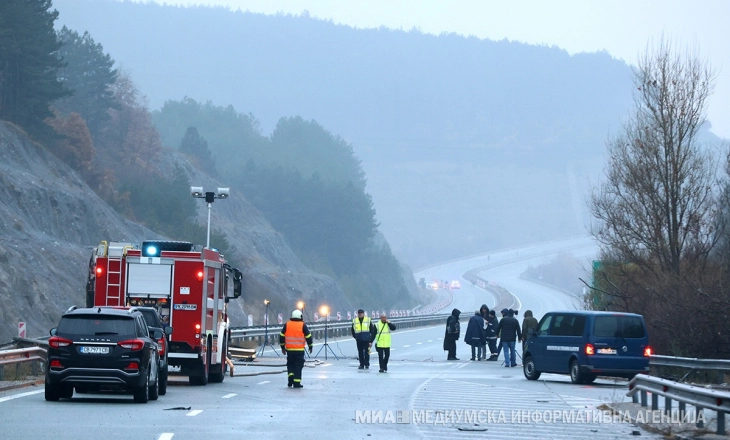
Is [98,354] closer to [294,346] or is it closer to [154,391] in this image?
[154,391]

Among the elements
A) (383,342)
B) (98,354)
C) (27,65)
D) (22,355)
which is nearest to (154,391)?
(98,354)

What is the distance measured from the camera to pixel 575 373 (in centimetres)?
2538

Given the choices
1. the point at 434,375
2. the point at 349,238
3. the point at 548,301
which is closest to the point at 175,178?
the point at 349,238

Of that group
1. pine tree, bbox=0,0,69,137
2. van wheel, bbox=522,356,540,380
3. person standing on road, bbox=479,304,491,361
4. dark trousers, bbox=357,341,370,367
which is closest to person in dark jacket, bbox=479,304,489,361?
person standing on road, bbox=479,304,491,361

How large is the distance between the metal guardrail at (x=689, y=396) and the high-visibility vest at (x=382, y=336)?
13.4m

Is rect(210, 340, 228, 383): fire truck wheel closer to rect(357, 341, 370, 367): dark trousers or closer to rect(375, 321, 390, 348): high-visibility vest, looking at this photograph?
rect(375, 321, 390, 348): high-visibility vest

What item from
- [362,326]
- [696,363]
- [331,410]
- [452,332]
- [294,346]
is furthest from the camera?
[452,332]

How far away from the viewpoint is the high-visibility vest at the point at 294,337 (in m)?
22.9

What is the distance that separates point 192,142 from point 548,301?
43.9 metres

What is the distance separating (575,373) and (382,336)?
285 inches

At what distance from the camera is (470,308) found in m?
122

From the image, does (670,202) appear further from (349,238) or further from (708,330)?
(349,238)

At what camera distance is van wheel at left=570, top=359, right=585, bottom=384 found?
25188 mm

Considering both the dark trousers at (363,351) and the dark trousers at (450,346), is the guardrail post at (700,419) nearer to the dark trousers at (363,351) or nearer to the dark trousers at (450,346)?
the dark trousers at (363,351)
